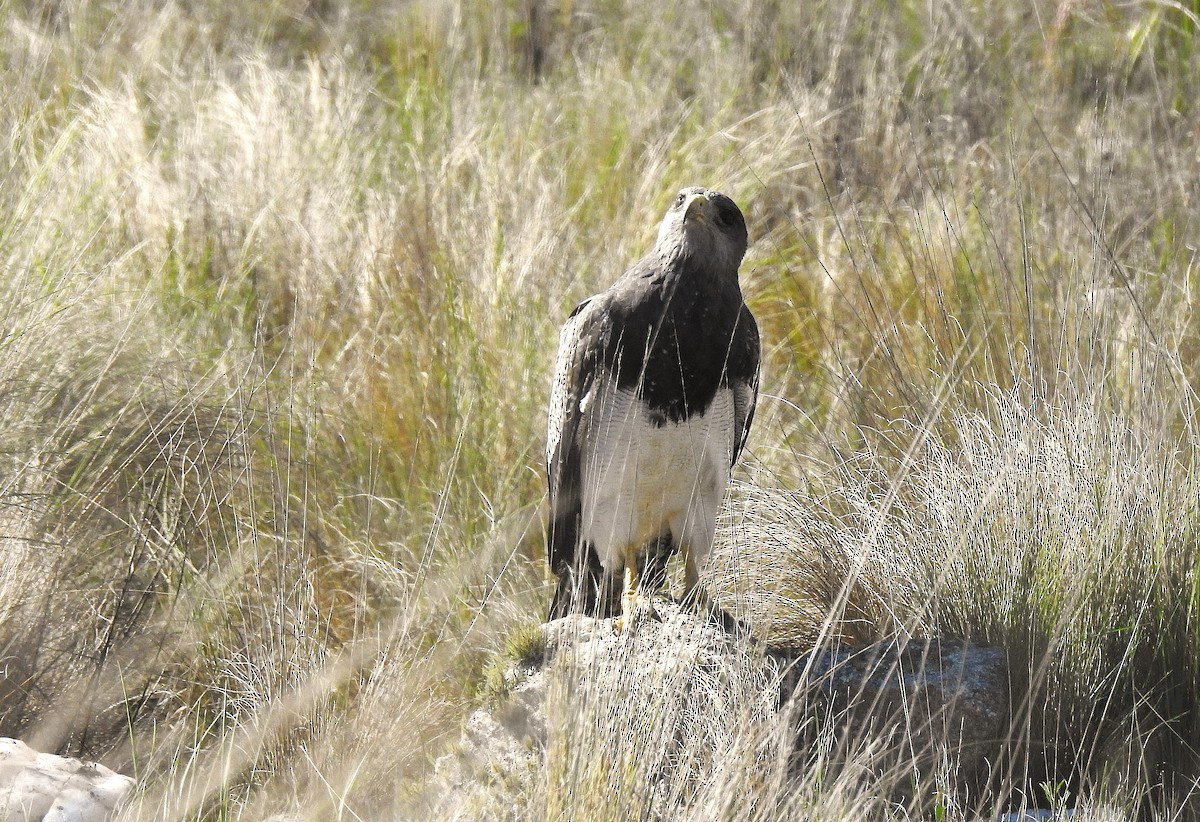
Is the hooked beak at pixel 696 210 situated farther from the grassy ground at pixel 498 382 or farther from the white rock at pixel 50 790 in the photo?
the white rock at pixel 50 790

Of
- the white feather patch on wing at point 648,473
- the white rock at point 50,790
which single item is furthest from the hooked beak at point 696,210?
the white rock at point 50,790

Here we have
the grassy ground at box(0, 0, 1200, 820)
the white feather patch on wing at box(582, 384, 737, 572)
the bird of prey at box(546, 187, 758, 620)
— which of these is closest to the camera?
the grassy ground at box(0, 0, 1200, 820)

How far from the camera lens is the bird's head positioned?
3.34 m

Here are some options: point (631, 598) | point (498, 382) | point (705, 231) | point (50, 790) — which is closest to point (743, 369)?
point (705, 231)

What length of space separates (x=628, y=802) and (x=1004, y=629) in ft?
3.63

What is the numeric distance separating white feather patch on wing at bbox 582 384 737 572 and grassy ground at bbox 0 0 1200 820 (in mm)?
138

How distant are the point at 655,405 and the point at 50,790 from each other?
1.59 metres

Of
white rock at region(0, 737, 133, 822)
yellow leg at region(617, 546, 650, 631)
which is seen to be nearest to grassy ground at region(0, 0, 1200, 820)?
white rock at region(0, 737, 133, 822)

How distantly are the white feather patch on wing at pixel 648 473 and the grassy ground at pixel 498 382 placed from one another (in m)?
0.14

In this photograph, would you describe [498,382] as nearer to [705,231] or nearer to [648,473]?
[648,473]

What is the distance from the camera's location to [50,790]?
2.72 metres

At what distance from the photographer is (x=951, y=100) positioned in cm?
627

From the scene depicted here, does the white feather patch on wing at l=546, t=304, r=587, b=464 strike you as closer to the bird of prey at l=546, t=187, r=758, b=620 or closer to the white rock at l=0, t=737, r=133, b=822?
the bird of prey at l=546, t=187, r=758, b=620

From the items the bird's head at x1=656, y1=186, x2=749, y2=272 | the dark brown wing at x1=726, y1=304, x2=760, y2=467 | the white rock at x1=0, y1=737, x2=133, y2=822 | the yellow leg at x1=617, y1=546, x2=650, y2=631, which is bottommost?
the white rock at x1=0, y1=737, x2=133, y2=822
